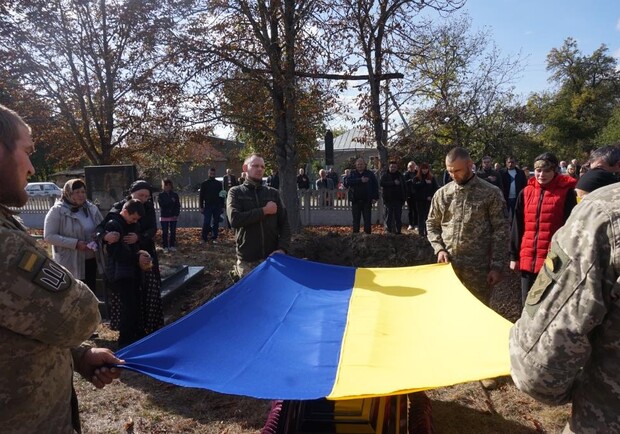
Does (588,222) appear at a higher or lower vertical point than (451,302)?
higher

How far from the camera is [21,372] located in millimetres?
1525

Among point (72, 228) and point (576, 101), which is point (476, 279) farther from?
point (576, 101)

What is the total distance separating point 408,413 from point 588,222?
2354 mm

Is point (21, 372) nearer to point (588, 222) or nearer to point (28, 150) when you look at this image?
point (28, 150)

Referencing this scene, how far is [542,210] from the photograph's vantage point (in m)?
4.38

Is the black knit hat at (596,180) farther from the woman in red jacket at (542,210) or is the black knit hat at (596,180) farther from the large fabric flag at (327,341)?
the large fabric flag at (327,341)

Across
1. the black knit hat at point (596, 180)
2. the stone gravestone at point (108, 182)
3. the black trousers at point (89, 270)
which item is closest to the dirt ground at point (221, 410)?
the black trousers at point (89, 270)

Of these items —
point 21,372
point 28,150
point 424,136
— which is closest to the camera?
point 21,372

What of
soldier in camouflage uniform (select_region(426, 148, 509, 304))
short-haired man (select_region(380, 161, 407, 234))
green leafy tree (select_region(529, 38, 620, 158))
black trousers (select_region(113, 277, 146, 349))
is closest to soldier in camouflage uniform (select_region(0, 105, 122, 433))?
soldier in camouflage uniform (select_region(426, 148, 509, 304))

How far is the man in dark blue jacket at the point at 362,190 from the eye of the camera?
37.4ft

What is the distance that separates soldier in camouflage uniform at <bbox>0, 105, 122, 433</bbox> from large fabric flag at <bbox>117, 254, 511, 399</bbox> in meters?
0.75

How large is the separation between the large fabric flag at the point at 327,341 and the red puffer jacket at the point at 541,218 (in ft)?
3.33

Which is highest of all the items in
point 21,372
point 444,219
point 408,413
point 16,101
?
point 16,101

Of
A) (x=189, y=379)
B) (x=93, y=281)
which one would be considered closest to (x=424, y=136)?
(x=93, y=281)
